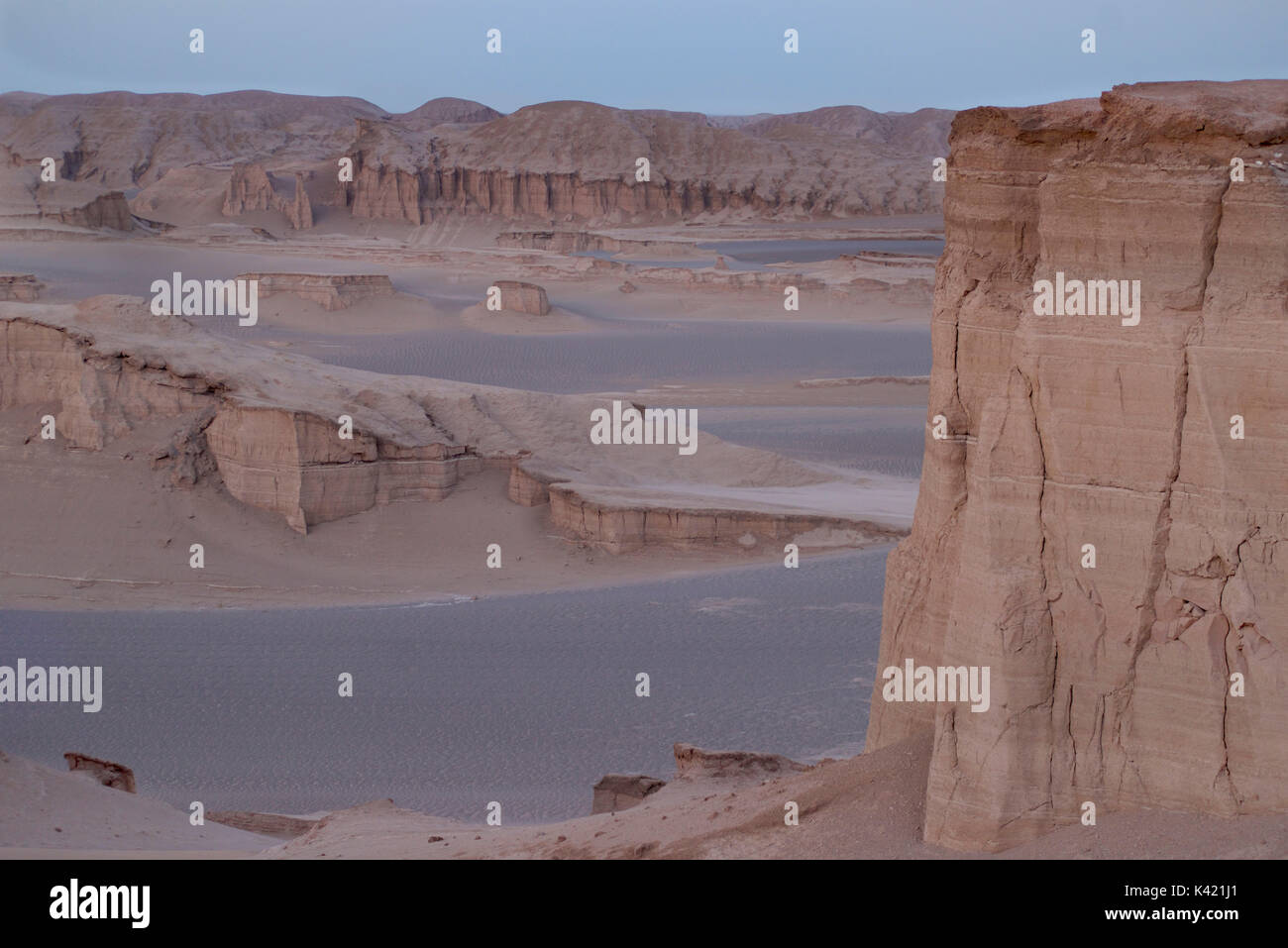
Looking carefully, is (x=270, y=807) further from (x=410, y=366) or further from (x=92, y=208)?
(x=92, y=208)

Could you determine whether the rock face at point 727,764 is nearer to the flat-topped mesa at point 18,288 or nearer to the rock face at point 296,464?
the rock face at point 296,464

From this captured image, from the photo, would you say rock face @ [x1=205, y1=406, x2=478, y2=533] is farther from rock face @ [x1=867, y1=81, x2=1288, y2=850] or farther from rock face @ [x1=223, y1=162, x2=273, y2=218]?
rock face @ [x1=223, y1=162, x2=273, y2=218]

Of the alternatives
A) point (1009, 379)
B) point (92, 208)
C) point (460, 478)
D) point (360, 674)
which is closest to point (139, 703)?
point (360, 674)

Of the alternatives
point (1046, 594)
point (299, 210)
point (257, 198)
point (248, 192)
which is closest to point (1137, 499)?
point (1046, 594)

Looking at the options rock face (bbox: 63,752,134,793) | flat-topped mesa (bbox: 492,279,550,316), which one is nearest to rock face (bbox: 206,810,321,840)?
rock face (bbox: 63,752,134,793)

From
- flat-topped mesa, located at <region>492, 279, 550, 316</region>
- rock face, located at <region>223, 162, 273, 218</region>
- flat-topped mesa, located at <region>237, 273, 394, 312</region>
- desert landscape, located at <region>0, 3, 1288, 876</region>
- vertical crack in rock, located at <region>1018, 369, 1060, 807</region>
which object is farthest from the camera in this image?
rock face, located at <region>223, 162, 273, 218</region>
